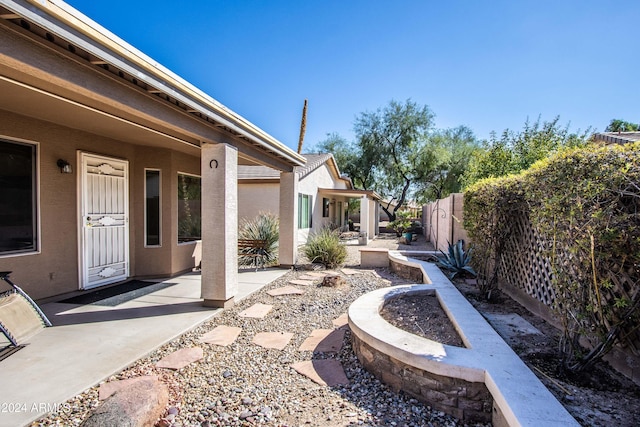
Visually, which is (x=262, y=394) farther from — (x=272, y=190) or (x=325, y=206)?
(x=325, y=206)

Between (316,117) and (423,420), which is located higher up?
(316,117)

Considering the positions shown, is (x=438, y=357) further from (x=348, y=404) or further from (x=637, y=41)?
(x=637, y=41)

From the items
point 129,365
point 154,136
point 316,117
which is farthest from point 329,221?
point 129,365

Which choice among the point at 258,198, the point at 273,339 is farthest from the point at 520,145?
the point at 273,339

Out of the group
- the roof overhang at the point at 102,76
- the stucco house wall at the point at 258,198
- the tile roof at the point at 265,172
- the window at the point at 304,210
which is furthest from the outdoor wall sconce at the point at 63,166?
the window at the point at 304,210

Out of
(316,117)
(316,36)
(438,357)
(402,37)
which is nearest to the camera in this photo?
(438,357)

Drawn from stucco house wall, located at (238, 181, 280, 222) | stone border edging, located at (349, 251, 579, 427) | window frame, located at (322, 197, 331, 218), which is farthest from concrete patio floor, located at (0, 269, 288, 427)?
window frame, located at (322, 197, 331, 218)

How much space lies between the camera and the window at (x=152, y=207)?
720cm

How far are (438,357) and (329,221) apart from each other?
56.7 feet

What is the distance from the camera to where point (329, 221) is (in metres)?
20.0

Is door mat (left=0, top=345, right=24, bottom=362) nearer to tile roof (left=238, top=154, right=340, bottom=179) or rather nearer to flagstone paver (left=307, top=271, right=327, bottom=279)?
flagstone paver (left=307, top=271, right=327, bottom=279)

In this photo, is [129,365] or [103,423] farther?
[129,365]

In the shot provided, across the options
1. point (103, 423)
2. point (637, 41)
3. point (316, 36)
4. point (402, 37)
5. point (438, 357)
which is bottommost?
point (103, 423)

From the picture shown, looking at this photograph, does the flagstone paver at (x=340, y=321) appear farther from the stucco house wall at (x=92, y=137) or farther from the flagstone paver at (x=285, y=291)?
the stucco house wall at (x=92, y=137)
